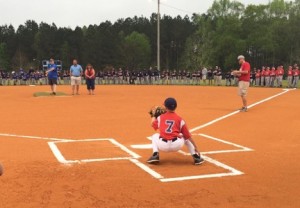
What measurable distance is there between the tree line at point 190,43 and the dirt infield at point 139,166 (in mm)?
66842

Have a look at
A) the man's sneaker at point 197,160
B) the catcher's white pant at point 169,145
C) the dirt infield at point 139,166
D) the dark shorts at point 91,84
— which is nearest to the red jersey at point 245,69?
the dirt infield at point 139,166

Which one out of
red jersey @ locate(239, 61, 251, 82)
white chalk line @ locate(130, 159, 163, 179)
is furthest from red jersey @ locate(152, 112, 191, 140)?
red jersey @ locate(239, 61, 251, 82)

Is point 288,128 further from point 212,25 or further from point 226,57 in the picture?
point 212,25

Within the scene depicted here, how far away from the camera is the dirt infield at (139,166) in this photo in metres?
5.12

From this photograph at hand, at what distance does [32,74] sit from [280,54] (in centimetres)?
6191

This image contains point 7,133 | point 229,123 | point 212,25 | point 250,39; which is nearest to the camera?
point 7,133

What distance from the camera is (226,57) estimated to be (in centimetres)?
8400

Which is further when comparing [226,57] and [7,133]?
[226,57]

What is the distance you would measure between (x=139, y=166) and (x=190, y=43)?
77.4m

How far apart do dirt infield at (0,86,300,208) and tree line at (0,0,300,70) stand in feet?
219

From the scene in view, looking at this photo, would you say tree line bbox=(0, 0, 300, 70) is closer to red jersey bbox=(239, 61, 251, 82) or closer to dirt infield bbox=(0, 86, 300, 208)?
red jersey bbox=(239, 61, 251, 82)

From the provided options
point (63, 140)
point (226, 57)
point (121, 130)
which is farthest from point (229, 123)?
point (226, 57)

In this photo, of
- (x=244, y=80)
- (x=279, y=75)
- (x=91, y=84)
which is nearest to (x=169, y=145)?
(x=244, y=80)

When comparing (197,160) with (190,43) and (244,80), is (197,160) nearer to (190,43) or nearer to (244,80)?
(244,80)
